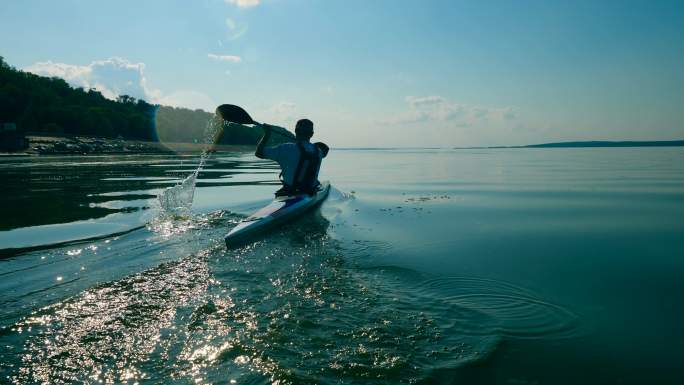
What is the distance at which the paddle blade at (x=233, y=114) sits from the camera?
11753 mm

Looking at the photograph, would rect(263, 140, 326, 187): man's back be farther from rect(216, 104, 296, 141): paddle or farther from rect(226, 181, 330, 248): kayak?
rect(216, 104, 296, 141): paddle

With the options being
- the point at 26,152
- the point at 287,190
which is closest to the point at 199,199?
the point at 287,190

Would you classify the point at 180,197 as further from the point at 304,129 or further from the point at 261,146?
the point at 304,129

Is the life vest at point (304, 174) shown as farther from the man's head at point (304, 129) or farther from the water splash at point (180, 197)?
the water splash at point (180, 197)

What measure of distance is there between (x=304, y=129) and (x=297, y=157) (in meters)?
0.79

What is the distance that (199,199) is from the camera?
44.3 ft

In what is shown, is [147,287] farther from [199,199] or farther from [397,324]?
[199,199]

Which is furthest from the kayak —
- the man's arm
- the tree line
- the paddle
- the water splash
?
the tree line

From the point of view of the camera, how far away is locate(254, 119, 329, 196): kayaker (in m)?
10.2

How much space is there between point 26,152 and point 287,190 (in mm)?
50994

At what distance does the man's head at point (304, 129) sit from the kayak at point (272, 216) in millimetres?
1702

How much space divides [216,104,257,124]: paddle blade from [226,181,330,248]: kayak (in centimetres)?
296

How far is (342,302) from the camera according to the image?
446 centimetres

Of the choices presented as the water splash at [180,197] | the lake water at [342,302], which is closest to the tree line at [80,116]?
the water splash at [180,197]
